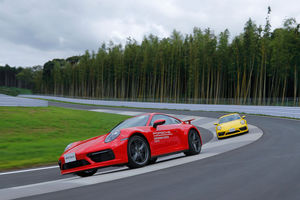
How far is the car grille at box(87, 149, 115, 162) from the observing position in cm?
630

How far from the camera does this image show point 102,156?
632cm

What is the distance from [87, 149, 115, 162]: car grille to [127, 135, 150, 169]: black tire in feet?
1.29

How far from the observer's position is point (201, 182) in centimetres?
488

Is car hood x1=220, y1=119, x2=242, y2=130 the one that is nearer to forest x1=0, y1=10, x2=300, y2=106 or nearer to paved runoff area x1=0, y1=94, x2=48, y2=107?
paved runoff area x1=0, y1=94, x2=48, y2=107

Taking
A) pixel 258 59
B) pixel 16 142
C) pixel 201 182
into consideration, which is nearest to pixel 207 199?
pixel 201 182


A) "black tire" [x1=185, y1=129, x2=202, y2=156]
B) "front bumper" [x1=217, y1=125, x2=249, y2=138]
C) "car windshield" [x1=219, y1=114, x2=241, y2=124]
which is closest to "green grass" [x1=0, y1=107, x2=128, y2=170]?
"black tire" [x1=185, y1=129, x2=202, y2=156]

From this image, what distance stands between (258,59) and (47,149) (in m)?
42.9

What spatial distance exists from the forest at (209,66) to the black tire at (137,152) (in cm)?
3227

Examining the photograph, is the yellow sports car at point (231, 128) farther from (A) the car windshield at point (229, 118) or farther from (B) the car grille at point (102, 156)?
(B) the car grille at point (102, 156)

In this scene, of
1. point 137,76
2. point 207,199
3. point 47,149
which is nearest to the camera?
point 207,199

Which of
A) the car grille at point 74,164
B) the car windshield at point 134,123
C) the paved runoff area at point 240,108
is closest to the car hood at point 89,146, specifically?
the car grille at point 74,164

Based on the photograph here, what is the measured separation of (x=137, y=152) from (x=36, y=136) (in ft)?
32.3

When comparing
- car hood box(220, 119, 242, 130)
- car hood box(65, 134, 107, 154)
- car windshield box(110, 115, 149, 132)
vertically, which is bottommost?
car hood box(220, 119, 242, 130)

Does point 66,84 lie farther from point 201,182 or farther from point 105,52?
point 201,182
